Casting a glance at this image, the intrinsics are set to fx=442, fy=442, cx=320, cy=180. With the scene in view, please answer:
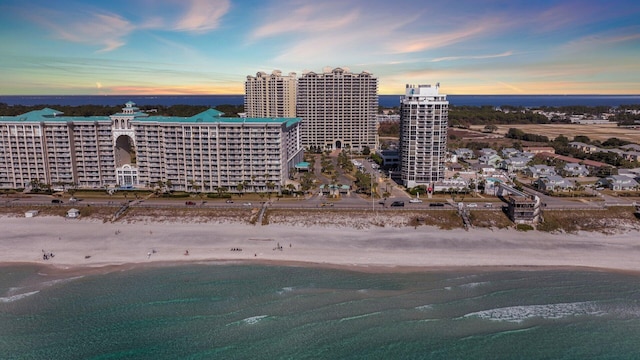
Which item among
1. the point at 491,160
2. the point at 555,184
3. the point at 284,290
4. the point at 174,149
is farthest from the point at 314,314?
the point at 491,160

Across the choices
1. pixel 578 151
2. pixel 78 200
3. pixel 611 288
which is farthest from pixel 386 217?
pixel 578 151

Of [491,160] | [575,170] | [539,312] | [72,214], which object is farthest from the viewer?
[491,160]

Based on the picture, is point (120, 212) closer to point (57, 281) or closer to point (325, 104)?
point (57, 281)

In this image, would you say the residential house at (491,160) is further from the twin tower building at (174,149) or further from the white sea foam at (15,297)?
the white sea foam at (15,297)

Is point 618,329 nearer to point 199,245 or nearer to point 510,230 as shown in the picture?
point 510,230

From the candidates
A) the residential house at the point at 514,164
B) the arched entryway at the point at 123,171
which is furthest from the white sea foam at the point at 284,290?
the residential house at the point at 514,164
